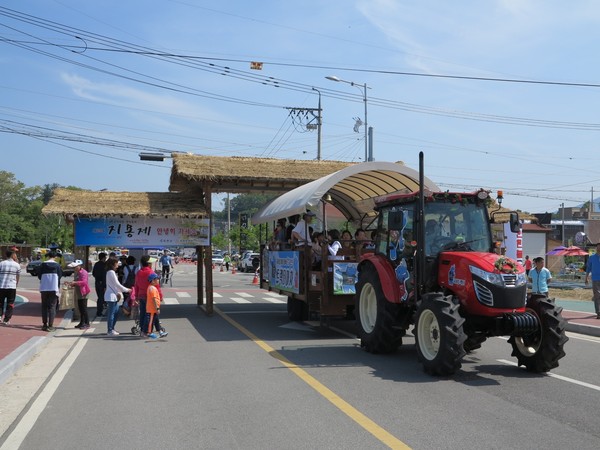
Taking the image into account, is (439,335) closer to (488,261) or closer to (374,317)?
(488,261)

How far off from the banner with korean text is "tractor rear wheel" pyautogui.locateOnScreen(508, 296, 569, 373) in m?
10.3

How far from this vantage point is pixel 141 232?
1728cm

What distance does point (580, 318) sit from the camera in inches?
621

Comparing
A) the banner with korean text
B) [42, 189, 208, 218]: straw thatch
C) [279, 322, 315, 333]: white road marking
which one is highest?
[42, 189, 208, 218]: straw thatch

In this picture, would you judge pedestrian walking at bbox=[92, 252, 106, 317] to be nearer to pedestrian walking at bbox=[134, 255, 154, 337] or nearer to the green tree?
pedestrian walking at bbox=[134, 255, 154, 337]

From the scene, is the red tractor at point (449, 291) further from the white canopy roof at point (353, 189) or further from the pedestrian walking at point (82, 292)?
the pedestrian walking at point (82, 292)

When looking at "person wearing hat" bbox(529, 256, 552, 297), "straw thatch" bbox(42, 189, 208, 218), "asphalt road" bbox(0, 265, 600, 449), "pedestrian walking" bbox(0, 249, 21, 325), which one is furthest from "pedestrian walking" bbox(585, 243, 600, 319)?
"pedestrian walking" bbox(0, 249, 21, 325)

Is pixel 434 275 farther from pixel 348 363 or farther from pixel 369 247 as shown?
pixel 369 247

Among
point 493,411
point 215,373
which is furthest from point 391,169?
point 493,411

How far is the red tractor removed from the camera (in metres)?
8.53

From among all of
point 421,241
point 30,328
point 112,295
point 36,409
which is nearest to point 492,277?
point 421,241

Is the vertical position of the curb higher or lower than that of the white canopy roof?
lower

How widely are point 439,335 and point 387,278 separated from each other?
6.72 ft

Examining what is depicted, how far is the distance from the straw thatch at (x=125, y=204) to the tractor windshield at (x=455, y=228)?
356 inches
